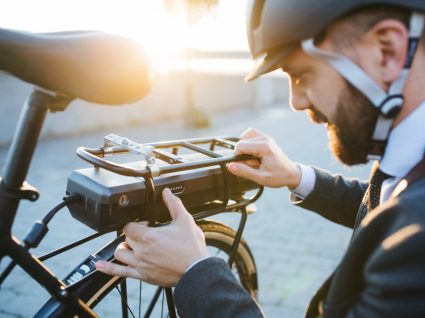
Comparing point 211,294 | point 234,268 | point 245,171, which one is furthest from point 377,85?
point 234,268

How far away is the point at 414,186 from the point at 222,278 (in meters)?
0.60

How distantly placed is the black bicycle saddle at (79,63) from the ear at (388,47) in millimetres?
664

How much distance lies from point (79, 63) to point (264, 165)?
0.98 meters

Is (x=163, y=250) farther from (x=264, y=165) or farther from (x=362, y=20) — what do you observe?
(x=362, y=20)

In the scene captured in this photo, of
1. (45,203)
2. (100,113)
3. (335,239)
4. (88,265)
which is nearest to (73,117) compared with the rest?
(100,113)

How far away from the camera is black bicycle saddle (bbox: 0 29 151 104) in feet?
3.73

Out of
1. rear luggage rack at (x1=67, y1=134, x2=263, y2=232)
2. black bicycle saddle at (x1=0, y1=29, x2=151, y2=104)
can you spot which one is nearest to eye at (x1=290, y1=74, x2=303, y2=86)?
rear luggage rack at (x1=67, y1=134, x2=263, y2=232)

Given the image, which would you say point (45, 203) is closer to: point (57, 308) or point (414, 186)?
point (57, 308)

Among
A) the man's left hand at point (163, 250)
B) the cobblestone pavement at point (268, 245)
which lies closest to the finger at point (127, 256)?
the man's left hand at point (163, 250)

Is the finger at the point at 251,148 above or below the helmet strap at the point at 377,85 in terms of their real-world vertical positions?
below

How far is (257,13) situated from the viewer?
1502 millimetres

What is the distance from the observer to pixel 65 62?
1157mm

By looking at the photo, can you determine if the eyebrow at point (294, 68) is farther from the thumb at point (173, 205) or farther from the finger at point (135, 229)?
the finger at point (135, 229)

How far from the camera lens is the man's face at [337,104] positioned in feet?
4.44
